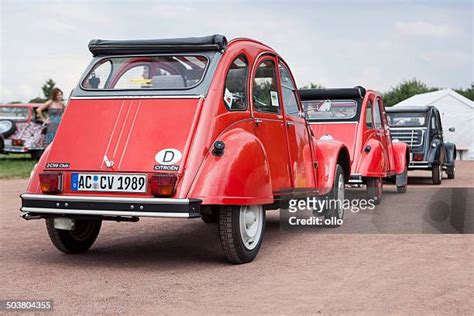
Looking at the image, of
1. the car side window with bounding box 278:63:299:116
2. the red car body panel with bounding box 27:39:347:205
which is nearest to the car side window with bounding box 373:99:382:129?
the car side window with bounding box 278:63:299:116

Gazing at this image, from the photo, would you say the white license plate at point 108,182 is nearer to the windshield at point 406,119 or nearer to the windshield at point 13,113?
the windshield at point 406,119

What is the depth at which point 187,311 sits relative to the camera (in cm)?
491

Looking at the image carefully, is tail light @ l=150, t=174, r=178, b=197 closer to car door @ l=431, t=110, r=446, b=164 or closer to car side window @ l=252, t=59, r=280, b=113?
car side window @ l=252, t=59, r=280, b=113

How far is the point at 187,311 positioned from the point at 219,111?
7.17ft

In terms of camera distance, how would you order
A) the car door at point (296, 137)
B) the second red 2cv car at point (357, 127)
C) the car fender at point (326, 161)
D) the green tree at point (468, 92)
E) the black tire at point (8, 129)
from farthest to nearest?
the green tree at point (468, 92) < the black tire at point (8, 129) < the second red 2cv car at point (357, 127) < the car fender at point (326, 161) < the car door at point (296, 137)

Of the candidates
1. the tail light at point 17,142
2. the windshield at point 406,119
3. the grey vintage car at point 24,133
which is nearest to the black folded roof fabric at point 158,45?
the windshield at point 406,119

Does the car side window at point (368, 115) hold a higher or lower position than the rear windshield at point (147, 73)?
lower

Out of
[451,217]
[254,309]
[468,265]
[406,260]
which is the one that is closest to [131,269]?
[254,309]

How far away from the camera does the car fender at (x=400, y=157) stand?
13.8m

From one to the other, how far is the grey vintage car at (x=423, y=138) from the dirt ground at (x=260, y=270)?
288 inches

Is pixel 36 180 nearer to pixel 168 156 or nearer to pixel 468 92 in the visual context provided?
pixel 168 156

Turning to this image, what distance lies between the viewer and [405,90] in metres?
69.8

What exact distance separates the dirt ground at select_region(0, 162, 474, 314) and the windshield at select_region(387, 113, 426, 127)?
27.0ft

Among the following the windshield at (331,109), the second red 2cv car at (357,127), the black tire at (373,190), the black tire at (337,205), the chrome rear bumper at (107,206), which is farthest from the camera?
the windshield at (331,109)
